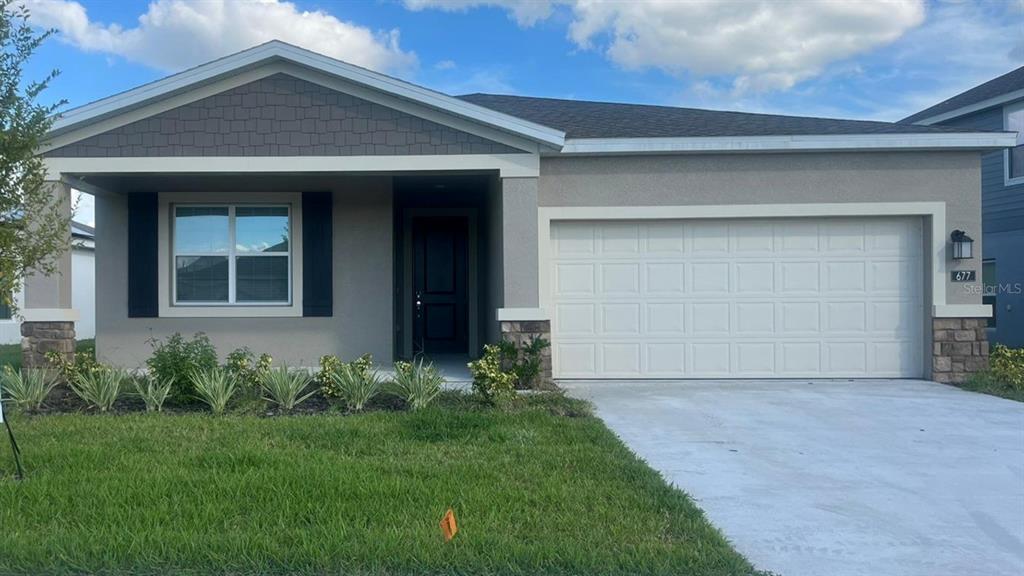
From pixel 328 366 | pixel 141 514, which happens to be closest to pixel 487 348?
pixel 328 366

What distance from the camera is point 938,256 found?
10.7m

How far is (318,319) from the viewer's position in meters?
11.6

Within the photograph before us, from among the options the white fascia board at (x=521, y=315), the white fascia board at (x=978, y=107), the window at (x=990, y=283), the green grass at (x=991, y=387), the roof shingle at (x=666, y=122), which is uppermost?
the white fascia board at (x=978, y=107)

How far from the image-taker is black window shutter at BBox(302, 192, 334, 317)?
11602 mm

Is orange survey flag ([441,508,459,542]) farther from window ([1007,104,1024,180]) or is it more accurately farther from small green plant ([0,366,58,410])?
window ([1007,104,1024,180])

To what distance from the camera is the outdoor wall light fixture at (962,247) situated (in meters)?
10.6

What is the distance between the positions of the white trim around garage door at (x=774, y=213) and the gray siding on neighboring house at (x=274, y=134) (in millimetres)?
2002

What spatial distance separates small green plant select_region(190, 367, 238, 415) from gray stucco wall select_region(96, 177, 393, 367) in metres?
2.72

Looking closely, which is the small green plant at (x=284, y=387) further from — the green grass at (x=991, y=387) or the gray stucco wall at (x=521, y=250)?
the green grass at (x=991, y=387)

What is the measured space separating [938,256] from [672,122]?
399 centimetres

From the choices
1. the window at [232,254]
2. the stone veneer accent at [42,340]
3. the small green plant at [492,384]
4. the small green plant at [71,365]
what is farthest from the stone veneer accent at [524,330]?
the stone veneer accent at [42,340]

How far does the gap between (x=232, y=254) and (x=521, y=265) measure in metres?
4.51

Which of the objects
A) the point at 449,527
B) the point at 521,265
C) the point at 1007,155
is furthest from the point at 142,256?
the point at 1007,155

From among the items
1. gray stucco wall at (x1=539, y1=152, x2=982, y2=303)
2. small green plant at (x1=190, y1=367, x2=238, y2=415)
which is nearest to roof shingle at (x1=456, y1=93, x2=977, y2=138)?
gray stucco wall at (x1=539, y1=152, x2=982, y2=303)
